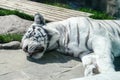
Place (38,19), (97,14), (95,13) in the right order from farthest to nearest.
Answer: (95,13), (97,14), (38,19)

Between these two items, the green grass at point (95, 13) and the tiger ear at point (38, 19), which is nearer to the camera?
the tiger ear at point (38, 19)

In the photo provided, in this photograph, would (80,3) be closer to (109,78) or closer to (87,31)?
(87,31)

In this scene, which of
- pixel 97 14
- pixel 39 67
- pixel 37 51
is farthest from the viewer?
pixel 97 14

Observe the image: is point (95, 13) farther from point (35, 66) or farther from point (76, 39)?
point (35, 66)

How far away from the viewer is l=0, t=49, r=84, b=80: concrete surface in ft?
15.8

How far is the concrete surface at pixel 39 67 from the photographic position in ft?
15.8

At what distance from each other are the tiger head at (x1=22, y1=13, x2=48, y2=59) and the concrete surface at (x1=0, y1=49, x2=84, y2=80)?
4.5 inches

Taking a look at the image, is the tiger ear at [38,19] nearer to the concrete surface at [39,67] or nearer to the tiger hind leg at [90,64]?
the concrete surface at [39,67]

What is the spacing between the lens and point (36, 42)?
5.14 m

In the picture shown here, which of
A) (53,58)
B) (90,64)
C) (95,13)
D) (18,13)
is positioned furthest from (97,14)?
(90,64)

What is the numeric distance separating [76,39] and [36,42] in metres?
0.56

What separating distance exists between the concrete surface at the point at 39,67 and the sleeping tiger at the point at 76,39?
0.11m

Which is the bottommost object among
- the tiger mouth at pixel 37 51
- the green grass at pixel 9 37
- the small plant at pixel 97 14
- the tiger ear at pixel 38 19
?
the tiger mouth at pixel 37 51

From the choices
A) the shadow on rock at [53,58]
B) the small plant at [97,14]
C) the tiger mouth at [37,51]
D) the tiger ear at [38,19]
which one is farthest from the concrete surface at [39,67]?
the small plant at [97,14]
